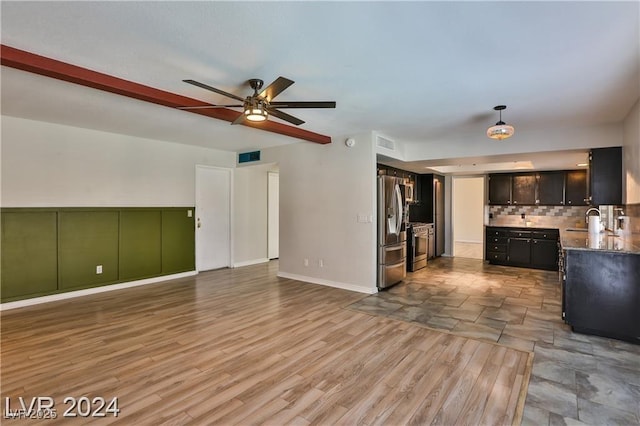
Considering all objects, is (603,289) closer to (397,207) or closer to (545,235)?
(397,207)

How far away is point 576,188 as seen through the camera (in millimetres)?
6879

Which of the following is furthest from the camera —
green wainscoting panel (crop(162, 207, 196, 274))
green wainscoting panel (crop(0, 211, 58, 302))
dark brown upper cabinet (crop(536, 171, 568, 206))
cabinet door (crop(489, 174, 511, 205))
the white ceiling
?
cabinet door (crop(489, 174, 511, 205))

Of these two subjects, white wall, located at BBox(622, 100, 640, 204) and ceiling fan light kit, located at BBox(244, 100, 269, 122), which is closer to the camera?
ceiling fan light kit, located at BBox(244, 100, 269, 122)

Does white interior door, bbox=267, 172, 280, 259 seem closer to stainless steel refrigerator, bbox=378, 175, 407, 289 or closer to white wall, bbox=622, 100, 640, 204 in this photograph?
stainless steel refrigerator, bbox=378, 175, 407, 289

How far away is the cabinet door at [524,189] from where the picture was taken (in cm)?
728

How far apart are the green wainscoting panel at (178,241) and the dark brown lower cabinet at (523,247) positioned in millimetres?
6505

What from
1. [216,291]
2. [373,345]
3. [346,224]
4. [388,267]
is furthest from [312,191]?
[373,345]

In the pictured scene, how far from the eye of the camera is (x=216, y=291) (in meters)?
5.14

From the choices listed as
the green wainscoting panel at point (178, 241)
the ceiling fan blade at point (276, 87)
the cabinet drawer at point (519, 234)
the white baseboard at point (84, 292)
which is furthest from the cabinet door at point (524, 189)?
the white baseboard at point (84, 292)

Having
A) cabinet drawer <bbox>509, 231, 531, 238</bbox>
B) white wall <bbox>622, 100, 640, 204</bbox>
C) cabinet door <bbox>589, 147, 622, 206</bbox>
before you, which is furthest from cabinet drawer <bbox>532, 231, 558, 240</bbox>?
white wall <bbox>622, 100, 640, 204</bbox>

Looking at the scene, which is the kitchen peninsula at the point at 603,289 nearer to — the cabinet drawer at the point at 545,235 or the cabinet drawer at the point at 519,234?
the cabinet drawer at the point at 545,235

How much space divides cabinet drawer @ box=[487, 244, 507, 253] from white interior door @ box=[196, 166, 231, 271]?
590 centimetres

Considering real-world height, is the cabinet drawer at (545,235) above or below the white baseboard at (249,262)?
above

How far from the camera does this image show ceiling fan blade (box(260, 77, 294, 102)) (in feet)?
8.43
